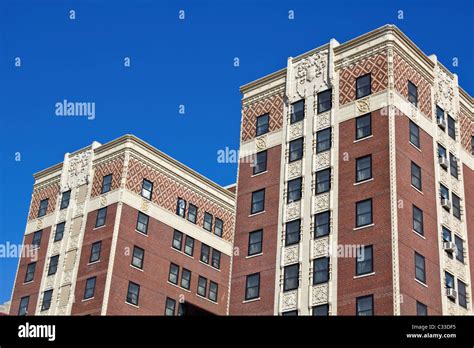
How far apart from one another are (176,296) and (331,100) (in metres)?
24.7

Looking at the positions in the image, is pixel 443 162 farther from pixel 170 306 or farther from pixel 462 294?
pixel 170 306

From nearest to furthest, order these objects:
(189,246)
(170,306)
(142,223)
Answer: (170,306) → (142,223) → (189,246)

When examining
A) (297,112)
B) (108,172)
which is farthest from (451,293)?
(108,172)

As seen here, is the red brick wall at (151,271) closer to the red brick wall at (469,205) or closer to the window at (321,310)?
the window at (321,310)

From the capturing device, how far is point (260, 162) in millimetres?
53031

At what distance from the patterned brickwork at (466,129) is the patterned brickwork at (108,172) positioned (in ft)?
94.7

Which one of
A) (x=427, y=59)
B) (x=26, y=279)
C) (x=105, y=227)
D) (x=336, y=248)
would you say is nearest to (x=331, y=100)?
(x=427, y=59)

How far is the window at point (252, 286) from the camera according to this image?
4819cm

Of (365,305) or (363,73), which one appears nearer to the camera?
(365,305)

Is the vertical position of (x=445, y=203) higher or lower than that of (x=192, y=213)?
lower

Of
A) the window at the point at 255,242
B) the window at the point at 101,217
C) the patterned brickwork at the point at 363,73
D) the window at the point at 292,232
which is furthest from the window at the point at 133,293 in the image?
the patterned brickwork at the point at 363,73

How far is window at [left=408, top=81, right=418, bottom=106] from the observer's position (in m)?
49.1

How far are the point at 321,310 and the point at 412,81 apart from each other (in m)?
17.0
